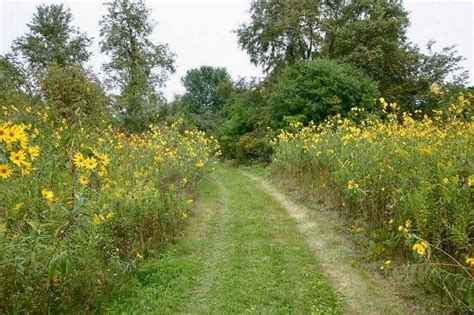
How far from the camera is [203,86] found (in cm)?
5053

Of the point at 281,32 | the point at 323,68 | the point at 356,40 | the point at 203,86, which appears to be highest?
the point at 203,86

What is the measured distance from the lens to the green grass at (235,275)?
4.00 metres

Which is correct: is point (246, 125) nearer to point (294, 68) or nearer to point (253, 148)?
point (253, 148)

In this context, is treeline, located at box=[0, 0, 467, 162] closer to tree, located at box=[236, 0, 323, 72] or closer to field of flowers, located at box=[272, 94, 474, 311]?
tree, located at box=[236, 0, 323, 72]

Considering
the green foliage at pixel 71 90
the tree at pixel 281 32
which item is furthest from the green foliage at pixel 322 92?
the green foliage at pixel 71 90

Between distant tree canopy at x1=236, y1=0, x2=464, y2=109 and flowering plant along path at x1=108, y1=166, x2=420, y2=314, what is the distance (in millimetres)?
13081

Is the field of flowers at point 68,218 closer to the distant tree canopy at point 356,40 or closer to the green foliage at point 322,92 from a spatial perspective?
the green foliage at point 322,92

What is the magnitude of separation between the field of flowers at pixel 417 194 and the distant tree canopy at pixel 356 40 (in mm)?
12135

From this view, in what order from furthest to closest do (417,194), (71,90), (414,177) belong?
(71,90)
(414,177)
(417,194)

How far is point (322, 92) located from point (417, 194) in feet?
38.4

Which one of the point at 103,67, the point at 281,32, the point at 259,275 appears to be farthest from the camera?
the point at 103,67

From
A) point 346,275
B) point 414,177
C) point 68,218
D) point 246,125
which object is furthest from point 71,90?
point 246,125

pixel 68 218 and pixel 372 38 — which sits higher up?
pixel 372 38

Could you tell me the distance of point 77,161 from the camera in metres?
3.13
